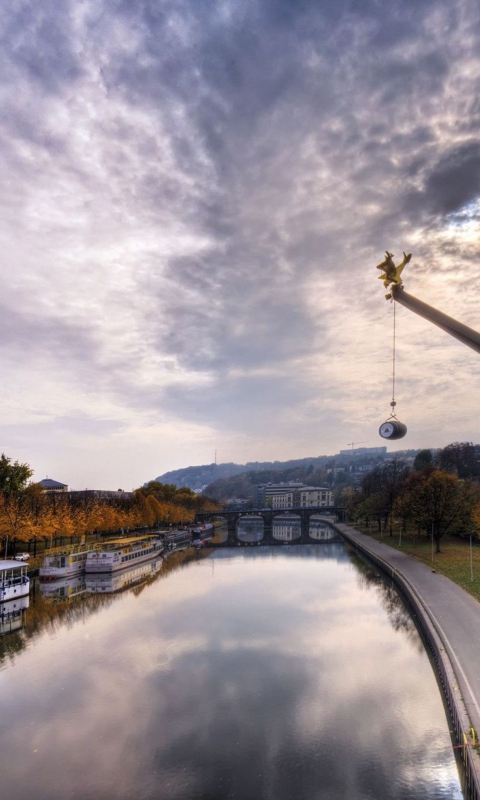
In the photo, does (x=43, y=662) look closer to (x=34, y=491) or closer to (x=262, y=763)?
(x=262, y=763)

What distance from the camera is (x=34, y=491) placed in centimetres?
6806

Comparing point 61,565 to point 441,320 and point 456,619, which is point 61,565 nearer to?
point 456,619

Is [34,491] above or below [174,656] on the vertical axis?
above

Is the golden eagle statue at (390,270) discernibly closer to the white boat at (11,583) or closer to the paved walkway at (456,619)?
the paved walkway at (456,619)

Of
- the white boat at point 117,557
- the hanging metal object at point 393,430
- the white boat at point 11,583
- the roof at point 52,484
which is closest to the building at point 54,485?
the roof at point 52,484

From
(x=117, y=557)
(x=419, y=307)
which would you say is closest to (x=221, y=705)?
(x=419, y=307)

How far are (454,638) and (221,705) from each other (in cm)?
1065

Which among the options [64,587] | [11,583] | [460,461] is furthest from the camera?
[460,461]

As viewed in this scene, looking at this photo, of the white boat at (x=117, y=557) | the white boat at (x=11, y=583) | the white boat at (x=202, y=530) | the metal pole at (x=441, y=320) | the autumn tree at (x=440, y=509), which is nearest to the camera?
the metal pole at (x=441, y=320)

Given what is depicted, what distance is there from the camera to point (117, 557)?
52.7 meters

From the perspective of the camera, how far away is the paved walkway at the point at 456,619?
17.7 m

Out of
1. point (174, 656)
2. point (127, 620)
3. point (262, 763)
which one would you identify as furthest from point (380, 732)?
point (127, 620)

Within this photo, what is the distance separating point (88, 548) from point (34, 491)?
16014 mm

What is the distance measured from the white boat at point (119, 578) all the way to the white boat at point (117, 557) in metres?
0.58
